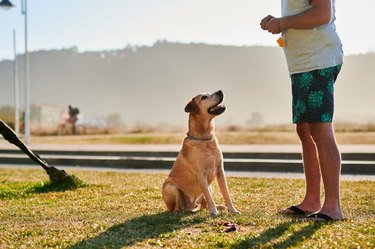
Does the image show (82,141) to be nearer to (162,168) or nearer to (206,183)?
(162,168)

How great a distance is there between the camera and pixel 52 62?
101 meters

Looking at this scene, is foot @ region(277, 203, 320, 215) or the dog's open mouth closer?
foot @ region(277, 203, 320, 215)

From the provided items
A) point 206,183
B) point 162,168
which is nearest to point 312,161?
point 206,183

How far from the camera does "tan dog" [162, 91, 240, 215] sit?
19.4ft

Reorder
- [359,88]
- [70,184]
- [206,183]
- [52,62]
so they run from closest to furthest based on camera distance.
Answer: [206,183] → [70,184] → [359,88] → [52,62]

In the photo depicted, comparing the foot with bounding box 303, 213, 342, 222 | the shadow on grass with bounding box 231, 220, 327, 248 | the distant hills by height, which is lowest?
the shadow on grass with bounding box 231, 220, 327, 248

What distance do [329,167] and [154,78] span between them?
90.2 m

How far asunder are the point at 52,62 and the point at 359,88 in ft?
190

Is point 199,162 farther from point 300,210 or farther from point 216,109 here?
point 300,210

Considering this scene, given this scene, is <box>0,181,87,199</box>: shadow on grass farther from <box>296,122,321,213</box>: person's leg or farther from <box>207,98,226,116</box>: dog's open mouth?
<box>296,122,321,213</box>: person's leg

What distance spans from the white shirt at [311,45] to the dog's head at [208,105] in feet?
2.92

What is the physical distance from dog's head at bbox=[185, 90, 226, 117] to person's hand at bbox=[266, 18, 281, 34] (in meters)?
0.91

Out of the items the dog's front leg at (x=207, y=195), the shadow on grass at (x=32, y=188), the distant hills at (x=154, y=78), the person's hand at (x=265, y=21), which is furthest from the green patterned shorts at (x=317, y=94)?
the distant hills at (x=154, y=78)

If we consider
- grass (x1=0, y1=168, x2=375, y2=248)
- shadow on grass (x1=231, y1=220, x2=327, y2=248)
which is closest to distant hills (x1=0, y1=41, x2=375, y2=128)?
grass (x1=0, y1=168, x2=375, y2=248)
